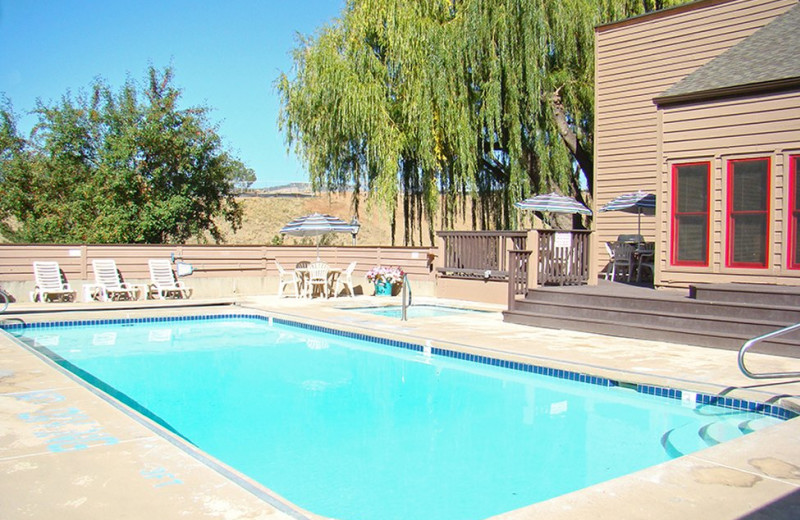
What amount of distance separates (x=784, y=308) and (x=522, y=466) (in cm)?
463

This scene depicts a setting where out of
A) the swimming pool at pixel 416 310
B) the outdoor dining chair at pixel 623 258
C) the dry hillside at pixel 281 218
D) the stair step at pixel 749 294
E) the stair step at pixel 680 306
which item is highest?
the dry hillside at pixel 281 218

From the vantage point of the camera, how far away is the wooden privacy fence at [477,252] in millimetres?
12508

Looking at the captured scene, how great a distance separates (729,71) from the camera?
31.7ft

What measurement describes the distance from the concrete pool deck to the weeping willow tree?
9.57 m

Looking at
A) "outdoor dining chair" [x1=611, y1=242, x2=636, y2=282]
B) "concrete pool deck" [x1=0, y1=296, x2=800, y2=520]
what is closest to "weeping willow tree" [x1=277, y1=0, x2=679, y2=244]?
"outdoor dining chair" [x1=611, y1=242, x2=636, y2=282]

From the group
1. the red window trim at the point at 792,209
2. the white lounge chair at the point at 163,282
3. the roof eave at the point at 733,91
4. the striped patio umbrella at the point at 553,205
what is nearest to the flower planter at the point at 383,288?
the striped patio umbrella at the point at 553,205

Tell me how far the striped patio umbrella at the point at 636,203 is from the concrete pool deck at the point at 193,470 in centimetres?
537

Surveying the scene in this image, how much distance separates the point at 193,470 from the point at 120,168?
17.0 m

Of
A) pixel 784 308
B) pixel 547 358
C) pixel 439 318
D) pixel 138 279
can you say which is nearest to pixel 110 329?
pixel 138 279

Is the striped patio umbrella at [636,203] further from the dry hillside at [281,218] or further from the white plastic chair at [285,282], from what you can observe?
the dry hillside at [281,218]

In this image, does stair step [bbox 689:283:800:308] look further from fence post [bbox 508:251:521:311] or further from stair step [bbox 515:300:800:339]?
fence post [bbox 508:251:521:311]

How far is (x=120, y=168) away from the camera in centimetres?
1858

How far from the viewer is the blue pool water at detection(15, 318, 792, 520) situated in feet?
14.4

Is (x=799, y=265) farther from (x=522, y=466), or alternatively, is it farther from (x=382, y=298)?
(x=382, y=298)
